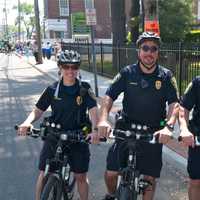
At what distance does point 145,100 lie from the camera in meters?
4.09

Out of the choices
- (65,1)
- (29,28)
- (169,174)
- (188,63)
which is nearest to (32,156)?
(169,174)

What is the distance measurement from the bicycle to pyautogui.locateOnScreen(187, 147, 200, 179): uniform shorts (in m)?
0.90

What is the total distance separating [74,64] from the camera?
4.09 m

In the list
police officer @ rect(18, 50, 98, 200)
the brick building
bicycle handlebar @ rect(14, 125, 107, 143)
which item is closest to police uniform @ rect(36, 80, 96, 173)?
police officer @ rect(18, 50, 98, 200)

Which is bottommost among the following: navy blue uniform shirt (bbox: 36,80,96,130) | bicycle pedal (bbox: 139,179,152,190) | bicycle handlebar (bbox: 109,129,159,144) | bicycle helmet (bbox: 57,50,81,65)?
bicycle pedal (bbox: 139,179,152,190)

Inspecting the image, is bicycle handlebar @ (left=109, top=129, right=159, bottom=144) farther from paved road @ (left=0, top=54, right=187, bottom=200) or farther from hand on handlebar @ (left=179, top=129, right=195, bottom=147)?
paved road @ (left=0, top=54, right=187, bottom=200)

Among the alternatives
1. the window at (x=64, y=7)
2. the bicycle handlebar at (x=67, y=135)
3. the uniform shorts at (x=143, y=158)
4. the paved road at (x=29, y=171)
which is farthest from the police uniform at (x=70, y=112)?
the window at (x=64, y=7)

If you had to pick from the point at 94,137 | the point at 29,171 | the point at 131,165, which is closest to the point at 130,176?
the point at 131,165

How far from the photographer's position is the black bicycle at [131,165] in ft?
12.5

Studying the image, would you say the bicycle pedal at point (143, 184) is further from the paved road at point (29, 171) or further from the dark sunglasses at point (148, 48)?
the paved road at point (29, 171)

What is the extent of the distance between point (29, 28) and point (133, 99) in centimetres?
13404

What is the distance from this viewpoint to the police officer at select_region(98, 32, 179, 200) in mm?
4043

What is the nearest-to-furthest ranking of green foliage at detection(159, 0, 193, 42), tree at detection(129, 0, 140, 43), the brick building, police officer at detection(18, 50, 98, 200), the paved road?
police officer at detection(18, 50, 98, 200) < the paved road < tree at detection(129, 0, 140, 43) < green foliage at detection(159, 0, 193, 42) < the brick building

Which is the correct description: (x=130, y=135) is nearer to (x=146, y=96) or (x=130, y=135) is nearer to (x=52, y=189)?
(x=146, y=96)
